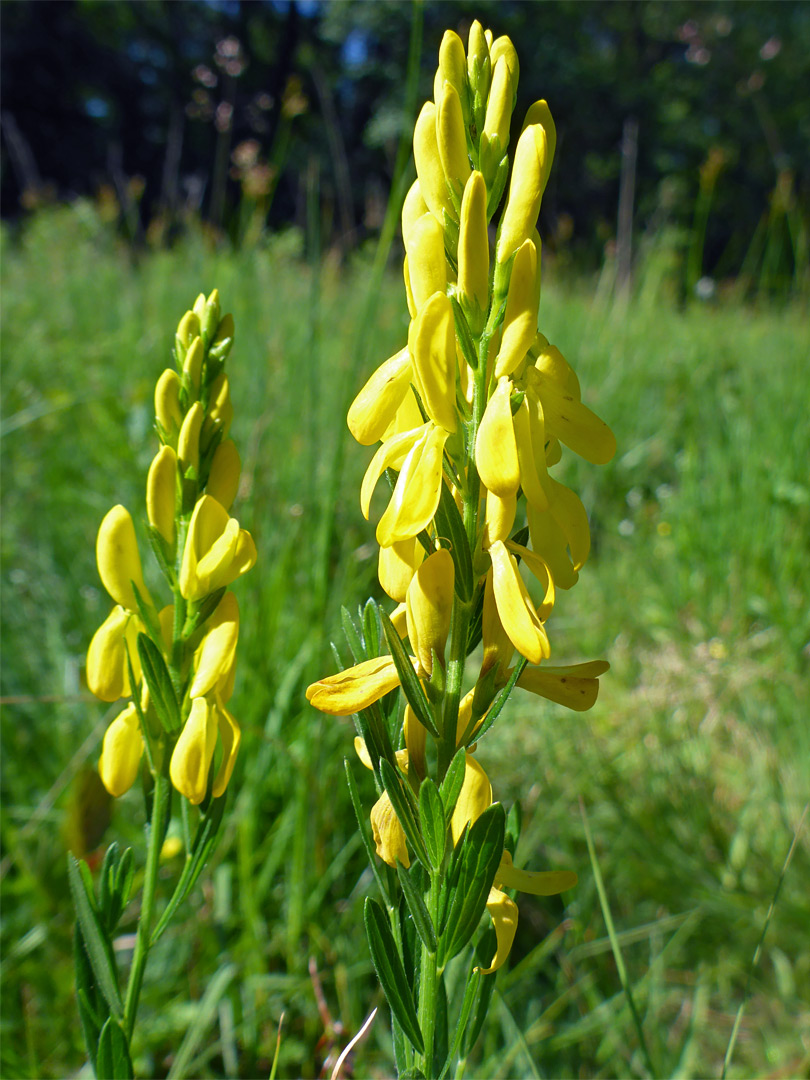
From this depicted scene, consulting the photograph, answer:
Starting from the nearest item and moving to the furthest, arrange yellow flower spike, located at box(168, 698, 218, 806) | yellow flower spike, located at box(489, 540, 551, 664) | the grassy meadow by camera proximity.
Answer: yellow flower spike, located at box(489, 540, 551, 664) → yellow flower spike, located at box(168, 698, 218, 806) → the grassy meadow

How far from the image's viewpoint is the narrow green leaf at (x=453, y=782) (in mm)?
433

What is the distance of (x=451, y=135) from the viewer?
1.57 feet

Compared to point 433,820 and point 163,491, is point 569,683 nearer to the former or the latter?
point 433,820

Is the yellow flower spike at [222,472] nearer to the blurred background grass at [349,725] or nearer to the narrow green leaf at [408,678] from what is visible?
the narrow green leaf at [408,678]

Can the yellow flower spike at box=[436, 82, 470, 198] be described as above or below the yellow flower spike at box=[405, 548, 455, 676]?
above

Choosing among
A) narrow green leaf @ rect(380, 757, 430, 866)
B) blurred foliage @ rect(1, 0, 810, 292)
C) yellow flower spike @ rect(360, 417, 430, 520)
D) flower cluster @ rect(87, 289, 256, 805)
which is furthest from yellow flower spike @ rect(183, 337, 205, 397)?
blurred foliage @ rect(1, 0, 810, 292)

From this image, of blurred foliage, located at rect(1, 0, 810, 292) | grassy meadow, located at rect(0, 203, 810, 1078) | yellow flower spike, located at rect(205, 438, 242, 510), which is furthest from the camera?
blurred foliage, located at rect(1, 0, 810, 292)

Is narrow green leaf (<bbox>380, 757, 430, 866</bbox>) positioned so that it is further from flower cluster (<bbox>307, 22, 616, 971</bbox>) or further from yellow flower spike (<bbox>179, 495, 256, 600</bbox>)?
yellow flower spike (<bbox>179, 495, 256, 600</bbox>)

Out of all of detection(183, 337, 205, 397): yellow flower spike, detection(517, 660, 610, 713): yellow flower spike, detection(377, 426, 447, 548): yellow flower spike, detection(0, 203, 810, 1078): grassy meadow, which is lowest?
detection(0, 203, 810, 1078): grassy meadow

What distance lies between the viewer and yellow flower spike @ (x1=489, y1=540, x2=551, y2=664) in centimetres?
41

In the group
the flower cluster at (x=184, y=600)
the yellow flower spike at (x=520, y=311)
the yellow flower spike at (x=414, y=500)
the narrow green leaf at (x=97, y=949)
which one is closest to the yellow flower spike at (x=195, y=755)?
the flower cluster at (x=184, y=600)

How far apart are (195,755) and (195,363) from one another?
1.04 feet

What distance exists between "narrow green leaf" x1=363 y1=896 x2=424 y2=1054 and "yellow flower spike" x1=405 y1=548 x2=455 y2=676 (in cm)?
17

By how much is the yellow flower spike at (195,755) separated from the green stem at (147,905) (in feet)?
0.12
